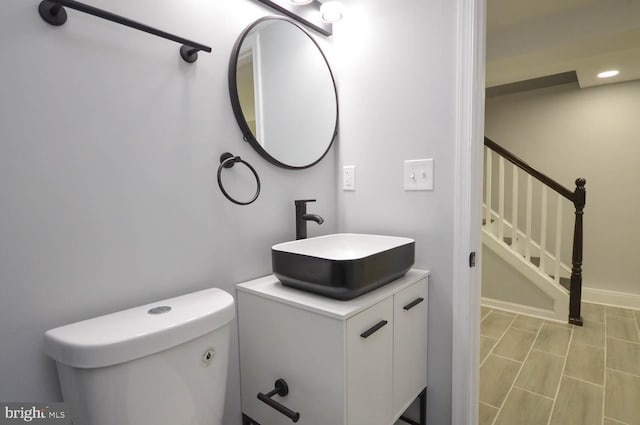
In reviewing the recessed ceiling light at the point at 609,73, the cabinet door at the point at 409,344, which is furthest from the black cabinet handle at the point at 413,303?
the recessed ceiling light at the point at 609,73

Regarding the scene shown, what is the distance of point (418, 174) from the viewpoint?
1263 millimetres

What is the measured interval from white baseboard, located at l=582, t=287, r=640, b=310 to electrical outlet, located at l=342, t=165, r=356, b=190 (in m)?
3.11

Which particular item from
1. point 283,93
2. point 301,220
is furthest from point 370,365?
point 283,93

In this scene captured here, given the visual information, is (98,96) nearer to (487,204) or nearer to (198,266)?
(198,266)

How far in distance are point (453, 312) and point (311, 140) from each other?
3.01ft

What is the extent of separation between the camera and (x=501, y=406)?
5.44ft

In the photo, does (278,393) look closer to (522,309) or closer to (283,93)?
(283,93)

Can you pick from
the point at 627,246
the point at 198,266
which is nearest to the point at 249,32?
the point at 198,266

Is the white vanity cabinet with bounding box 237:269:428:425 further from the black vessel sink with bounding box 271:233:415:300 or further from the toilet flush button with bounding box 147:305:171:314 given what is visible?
the toilet flush button with bounding box 147:305:171:314

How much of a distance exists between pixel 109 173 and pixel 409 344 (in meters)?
1.11

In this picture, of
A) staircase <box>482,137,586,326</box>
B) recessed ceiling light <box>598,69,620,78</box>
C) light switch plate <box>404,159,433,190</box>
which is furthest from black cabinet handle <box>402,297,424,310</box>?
recessed ceiling light <box>598,69,620,78</box>

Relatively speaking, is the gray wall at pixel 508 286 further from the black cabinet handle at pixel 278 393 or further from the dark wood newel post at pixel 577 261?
the black cabinet handle at pixel 278 393

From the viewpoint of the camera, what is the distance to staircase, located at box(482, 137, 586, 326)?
8.43 ft

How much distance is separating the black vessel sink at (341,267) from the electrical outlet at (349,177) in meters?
0.33
